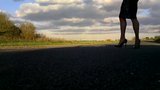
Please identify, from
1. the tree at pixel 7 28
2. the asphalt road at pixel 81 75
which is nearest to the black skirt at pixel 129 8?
the asphalt road at pixel 81 75

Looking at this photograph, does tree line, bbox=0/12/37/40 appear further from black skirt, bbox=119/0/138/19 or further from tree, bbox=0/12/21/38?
black skirt, bbox=119/0/138/19

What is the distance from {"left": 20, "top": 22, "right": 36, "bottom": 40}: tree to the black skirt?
2909cm

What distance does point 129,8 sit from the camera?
1067 centimetres

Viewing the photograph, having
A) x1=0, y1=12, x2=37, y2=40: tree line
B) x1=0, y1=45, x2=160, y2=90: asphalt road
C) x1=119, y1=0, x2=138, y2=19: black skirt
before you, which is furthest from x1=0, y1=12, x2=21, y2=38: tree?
x1=0, y1=45, x2=160, y2=90: asphalt road

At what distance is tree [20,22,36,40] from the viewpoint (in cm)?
4009

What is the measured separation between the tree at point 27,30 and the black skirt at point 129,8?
2909 centimetres

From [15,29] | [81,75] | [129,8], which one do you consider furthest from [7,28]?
[81,75]

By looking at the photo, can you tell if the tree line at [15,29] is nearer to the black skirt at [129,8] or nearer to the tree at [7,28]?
the tree at [7,28]

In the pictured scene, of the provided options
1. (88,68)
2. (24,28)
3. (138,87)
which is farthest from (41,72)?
(24,28)

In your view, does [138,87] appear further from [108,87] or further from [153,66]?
[153,66]

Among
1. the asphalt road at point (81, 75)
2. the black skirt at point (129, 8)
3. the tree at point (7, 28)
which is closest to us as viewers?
the asphalt road at point (81, 75)

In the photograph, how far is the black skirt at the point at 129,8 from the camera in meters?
10.6

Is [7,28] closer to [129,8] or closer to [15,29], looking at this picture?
[15,29]

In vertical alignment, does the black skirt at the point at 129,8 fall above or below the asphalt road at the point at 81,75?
above
